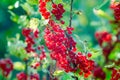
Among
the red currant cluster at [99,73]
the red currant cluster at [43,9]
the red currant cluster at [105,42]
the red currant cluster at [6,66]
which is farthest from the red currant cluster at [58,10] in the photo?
the red currant cluster at [105,42]

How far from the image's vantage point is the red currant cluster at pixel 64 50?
1.93 meters

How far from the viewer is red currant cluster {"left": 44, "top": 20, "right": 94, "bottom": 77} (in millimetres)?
1933

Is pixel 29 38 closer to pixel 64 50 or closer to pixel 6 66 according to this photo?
pixel 6 66

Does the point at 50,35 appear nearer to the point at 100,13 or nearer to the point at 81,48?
the point at 81,48

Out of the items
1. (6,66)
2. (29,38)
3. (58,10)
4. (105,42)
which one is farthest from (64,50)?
(105,42)

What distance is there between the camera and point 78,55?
1.95m

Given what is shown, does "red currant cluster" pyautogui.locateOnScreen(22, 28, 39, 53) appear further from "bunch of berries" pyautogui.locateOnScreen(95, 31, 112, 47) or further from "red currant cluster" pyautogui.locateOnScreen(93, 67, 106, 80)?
"bunch of berries" pyautogui.locateOnScreen(95, 31, 112, 47)

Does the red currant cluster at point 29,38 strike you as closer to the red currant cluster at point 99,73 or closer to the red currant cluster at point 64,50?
the red currant cluster at point 64,50

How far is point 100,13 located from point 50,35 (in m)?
0.90

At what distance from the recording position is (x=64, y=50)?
1932 mm

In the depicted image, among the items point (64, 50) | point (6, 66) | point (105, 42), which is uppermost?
point (105, 42)

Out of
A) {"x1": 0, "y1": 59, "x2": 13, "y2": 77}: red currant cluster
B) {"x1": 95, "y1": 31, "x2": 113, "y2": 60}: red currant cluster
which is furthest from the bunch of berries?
{"x1": 0, "y1": 59, "x2": 13, "y2": 77}: red currant cluster

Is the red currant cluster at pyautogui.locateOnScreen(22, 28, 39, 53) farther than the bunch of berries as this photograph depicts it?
No

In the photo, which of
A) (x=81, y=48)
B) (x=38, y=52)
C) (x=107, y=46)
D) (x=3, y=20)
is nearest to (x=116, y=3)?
(x=81, y=48)
